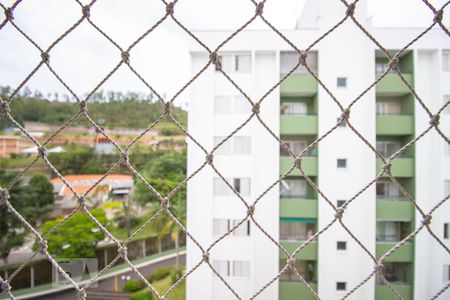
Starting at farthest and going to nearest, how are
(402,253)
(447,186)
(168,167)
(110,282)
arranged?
1. (168,167)
2. (110,282)
3. (402,253)
4. (447,186)

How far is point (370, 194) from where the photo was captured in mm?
3645

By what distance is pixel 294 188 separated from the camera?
398cm

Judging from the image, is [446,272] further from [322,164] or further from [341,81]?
[341,81]

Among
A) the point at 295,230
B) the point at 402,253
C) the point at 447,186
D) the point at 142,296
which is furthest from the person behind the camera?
the point at 142,296

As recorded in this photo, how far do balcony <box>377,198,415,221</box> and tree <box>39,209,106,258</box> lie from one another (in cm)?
501

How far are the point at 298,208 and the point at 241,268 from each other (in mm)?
1353

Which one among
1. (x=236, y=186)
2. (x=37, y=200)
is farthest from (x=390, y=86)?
(x=37, y=200)

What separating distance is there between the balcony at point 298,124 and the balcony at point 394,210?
1.62 metres

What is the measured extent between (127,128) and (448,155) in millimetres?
6427

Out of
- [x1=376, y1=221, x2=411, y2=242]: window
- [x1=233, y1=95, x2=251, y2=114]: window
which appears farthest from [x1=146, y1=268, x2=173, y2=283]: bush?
[x1=376, y1=221, x2=411, y2=242]: window

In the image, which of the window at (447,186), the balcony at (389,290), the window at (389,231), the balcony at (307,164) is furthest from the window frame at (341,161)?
the balcony at (389,290)

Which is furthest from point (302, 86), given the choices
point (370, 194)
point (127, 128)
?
point (127, 128)

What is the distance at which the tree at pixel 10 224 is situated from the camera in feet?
15.9

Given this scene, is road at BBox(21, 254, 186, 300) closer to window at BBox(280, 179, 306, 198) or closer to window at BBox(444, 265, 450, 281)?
window at BBox(280, 179, 306, 198)
